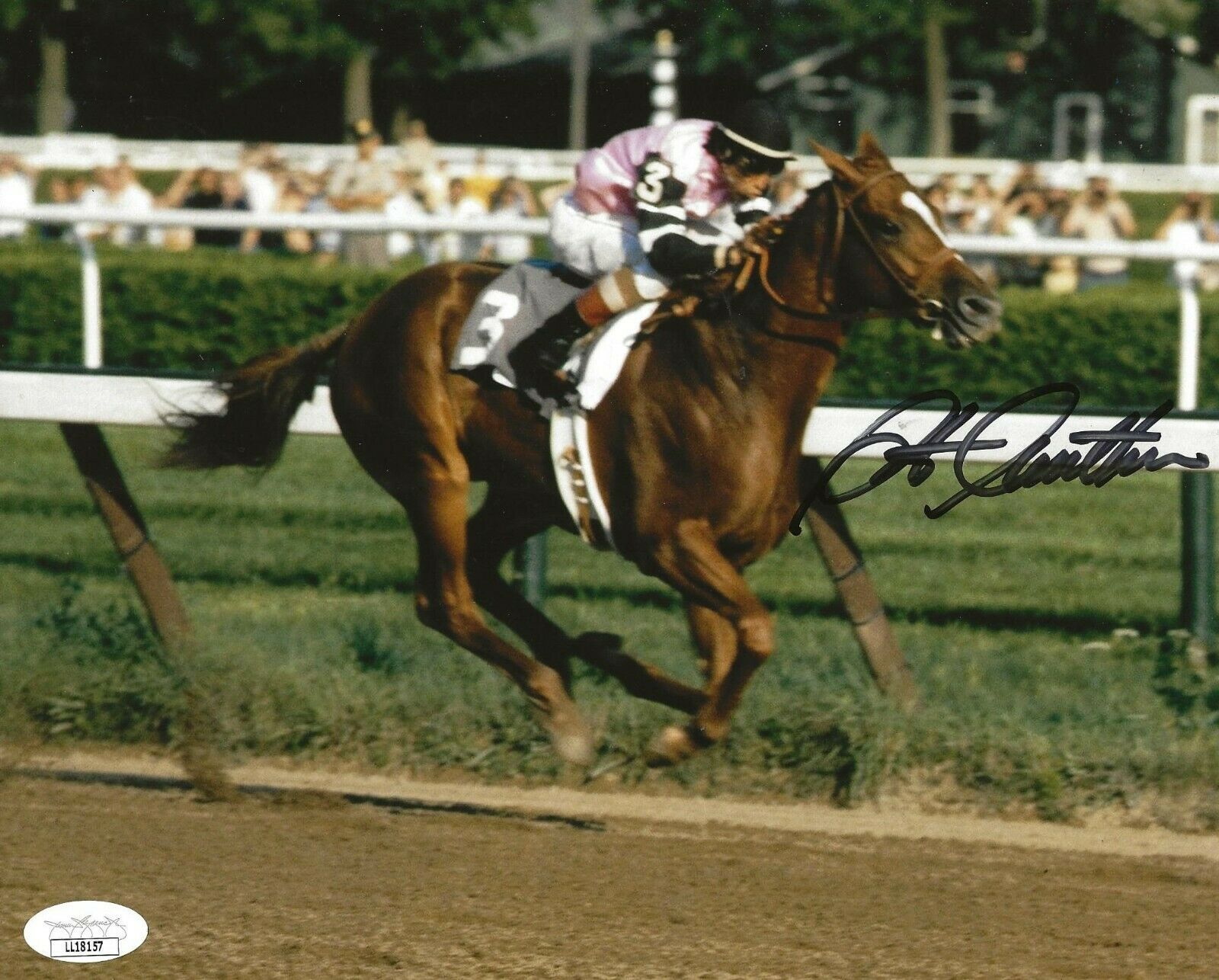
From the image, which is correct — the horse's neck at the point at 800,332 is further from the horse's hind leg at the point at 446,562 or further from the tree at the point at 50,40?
the tree at the point at 50,40

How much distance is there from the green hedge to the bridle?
4162 millimetres

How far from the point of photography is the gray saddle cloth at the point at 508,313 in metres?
4.69

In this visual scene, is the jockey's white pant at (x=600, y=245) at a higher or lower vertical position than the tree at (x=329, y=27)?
lower

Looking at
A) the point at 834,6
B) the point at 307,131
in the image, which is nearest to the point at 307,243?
the point at 834,6

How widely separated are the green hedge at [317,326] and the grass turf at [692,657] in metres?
0.95

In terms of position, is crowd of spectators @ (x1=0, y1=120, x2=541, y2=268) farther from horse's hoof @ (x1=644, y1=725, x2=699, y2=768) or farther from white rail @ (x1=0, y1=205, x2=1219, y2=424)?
horse's hoof @ (x1=644, y1=725, x2=699, y2=768)

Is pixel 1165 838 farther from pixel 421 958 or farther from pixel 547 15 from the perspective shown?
pixel 547 15

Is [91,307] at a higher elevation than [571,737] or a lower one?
higher

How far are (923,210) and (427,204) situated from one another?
20.5 ft

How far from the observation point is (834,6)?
67.7 feet

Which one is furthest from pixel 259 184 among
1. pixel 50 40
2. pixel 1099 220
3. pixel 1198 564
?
pixel 1198 564

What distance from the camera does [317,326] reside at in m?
9.70

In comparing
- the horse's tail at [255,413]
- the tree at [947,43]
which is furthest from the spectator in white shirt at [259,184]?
the horse's tail at [255,413]

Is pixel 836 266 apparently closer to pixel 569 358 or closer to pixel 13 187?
pixel 569 358
